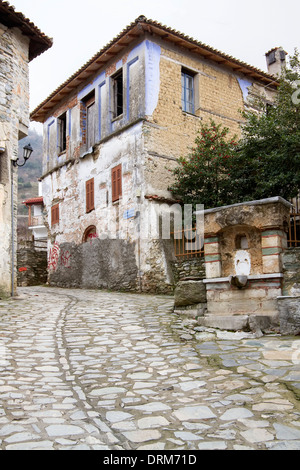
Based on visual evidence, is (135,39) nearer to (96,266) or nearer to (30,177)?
(96,266)

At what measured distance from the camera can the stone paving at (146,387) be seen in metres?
2.96

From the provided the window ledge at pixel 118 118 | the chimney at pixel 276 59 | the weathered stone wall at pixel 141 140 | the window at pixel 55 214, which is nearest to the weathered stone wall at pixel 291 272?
the weathered stone wall at pixel 141 140

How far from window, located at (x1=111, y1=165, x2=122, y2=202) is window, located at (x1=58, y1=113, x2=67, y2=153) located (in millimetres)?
4672

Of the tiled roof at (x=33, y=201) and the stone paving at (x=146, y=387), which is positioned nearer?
the stone paving at (x=146, y=387)

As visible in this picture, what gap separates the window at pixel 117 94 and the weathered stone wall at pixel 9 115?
11.3 ft

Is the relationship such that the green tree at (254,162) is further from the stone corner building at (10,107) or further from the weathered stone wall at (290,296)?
the stone corner building at (10,107)

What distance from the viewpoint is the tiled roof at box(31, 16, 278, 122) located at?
12805mm

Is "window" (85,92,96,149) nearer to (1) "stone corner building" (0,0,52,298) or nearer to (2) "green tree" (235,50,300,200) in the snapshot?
(1) "stone corner building" (0,0,52,298)

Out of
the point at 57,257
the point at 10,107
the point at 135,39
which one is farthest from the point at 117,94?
the point at 57,257

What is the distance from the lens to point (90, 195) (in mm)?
15250

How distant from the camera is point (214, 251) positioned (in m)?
6.95

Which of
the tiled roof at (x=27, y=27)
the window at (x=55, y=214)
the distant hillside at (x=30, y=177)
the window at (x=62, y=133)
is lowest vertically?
the window at (x=55, y=214)

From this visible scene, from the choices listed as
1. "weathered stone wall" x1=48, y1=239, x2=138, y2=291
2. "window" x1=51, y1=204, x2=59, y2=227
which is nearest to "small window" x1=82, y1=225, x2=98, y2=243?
"weathered stone wall" x1=48, y1=239, x2=138, y2=291

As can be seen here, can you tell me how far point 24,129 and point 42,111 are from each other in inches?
284
